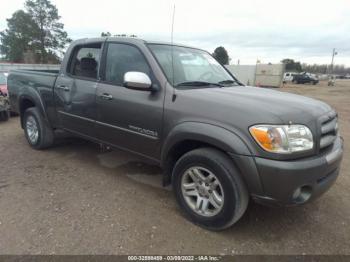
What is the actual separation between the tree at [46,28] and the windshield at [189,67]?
1881 inches

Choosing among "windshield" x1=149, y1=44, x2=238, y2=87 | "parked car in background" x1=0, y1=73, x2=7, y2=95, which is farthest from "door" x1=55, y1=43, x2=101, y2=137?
"parked car in background" x1=0, y1=73, x2=7, y2=95

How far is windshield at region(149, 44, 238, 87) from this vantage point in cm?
335

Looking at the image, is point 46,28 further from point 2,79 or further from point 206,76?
point 206,76

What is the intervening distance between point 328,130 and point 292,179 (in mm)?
779

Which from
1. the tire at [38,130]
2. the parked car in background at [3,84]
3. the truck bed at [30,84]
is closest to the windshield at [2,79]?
the parked car in background at [3,84]

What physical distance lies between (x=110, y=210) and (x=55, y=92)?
7.41 feet

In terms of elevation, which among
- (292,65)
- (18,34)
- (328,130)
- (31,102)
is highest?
(18,34)

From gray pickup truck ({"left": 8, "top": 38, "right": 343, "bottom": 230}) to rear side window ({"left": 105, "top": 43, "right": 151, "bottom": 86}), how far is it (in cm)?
1

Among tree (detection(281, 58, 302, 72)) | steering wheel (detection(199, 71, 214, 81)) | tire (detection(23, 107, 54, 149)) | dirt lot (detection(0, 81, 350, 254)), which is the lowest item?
dirt lot (detection(0, 81, 350, 254))

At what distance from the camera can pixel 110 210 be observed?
331 cm

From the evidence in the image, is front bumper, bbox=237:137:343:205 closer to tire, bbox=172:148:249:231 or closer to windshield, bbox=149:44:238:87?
tire, bbox=172:148:249:231

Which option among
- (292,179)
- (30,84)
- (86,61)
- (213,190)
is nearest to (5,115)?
(30,84)

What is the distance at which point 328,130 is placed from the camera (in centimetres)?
286

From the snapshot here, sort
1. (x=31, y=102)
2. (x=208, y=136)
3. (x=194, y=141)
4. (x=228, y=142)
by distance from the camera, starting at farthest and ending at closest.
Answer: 1. (x=31, y=102)
2. (x=194, y=141)
3. (x=208, y=136)
4. (x=228, y=142)
